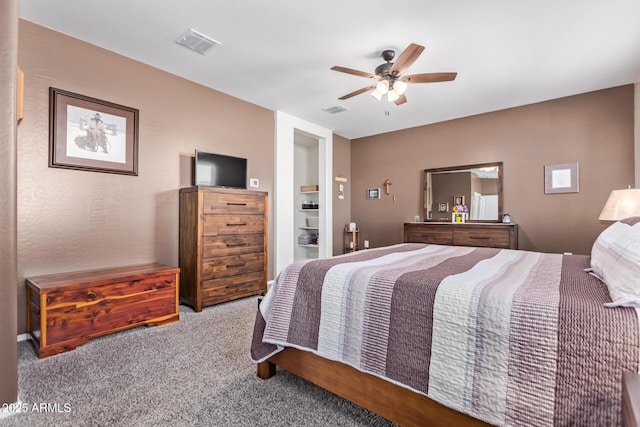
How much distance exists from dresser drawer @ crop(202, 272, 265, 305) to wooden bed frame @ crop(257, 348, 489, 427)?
1753mm

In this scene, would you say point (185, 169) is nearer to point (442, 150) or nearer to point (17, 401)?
point (17, 401)

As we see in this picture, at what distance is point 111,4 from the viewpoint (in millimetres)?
2322

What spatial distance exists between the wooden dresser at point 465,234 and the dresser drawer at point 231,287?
2501 millimetres

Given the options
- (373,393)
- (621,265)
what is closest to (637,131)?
(621,265)

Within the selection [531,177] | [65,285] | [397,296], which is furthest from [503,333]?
[531,177]

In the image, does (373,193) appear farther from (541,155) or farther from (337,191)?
(541,155)

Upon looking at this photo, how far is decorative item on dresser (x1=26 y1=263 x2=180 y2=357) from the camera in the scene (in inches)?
86.6

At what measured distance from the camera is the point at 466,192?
16.0ft

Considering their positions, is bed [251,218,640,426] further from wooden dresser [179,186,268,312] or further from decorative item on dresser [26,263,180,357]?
wooden dresser [179,186,268,312]

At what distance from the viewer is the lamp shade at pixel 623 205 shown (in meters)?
2.69

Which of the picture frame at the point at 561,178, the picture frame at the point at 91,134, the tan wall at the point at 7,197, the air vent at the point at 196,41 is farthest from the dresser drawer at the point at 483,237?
the tan wall at the point at 7,197

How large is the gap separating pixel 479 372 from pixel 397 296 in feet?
1.34

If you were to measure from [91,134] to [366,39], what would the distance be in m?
2.71

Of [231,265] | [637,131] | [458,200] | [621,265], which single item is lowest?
[231,265]
